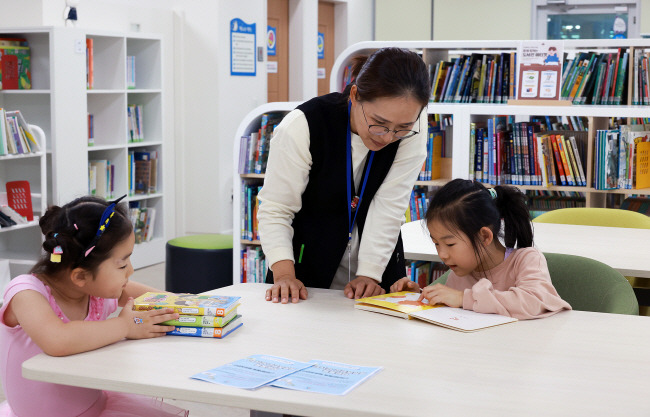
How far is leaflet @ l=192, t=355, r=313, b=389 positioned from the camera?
Result: 1424mm

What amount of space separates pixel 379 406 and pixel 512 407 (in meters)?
0.22

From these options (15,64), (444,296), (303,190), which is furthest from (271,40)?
(444,296)

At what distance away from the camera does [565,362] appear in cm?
155

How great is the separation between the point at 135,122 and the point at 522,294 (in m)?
4.66

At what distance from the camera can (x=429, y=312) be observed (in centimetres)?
188

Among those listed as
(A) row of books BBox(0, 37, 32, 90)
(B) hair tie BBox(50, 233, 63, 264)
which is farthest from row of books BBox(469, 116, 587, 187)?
(A) row of books BBox(0, 37, 32, 90)

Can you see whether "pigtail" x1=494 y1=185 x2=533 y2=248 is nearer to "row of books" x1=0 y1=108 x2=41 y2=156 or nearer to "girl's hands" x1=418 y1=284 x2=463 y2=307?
"girl's hands" x1=418 y1=284 x2=463 y2=307

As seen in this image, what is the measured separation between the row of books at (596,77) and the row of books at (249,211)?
2333 mm

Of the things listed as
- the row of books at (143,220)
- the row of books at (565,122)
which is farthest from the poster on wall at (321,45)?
the row of books at (565,122)

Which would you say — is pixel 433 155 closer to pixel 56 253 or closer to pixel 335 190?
pixel 335 190

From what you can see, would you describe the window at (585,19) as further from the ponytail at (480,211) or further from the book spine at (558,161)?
the ponytail at (480,211)

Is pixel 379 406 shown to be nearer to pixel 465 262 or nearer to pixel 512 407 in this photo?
pixel 512 407

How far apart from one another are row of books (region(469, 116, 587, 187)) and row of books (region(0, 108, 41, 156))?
2.61m

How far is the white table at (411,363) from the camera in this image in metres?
1.34
